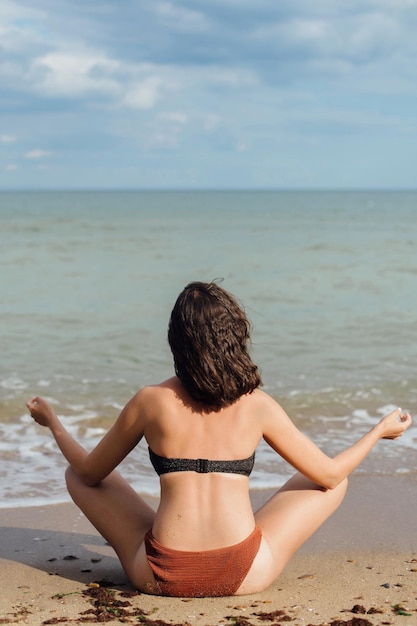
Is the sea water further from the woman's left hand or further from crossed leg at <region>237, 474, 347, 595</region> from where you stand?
crossed leg at <region>237, 474, 347, 595</region>

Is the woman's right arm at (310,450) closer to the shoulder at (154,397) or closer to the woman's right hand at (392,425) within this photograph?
the woman's right hand at (392,425)

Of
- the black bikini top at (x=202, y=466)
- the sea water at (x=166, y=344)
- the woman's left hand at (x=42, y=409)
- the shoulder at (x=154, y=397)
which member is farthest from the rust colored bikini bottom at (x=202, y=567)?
the sea water at (x=166, y=344)

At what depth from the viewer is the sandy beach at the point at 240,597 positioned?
3.25 meters

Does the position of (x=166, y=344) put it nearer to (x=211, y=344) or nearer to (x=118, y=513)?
(x=118, y=513)

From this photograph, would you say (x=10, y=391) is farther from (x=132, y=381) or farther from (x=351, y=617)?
(x=351, y=617)

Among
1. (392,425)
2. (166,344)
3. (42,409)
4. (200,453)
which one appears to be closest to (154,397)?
(200,453)

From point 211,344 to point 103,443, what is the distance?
0.67 m

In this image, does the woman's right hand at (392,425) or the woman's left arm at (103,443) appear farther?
the woman's right hand at (392,425)

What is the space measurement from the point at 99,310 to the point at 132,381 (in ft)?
20.9

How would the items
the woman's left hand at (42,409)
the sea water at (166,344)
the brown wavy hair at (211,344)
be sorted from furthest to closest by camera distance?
the sea water at (166,344) → the woman's left hand at (42,409) → the brown wavy hair at (211,344)

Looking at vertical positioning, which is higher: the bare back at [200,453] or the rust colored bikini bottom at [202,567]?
the bare back at [200,453]

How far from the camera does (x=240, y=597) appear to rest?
3.45 m

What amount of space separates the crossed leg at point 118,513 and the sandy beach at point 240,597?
19 cm

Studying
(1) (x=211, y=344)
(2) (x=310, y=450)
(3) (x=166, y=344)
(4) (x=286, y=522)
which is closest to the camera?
(1) (x=211, y=344)
